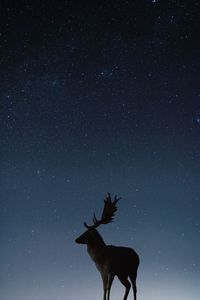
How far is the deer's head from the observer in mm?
8172

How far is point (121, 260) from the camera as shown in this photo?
8078mm

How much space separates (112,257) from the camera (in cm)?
798

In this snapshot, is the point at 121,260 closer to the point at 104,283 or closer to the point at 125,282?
the point at 125,282

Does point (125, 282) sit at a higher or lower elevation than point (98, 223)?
lower

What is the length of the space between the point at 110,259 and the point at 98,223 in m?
1.02

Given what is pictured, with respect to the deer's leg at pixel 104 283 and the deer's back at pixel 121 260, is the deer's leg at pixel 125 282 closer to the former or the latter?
the deer's back at pixel 121 260

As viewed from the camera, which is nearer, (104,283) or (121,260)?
(104,283)

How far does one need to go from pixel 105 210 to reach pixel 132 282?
1635 mm

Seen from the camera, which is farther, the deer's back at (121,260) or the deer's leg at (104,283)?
the deer's back at (121,260)

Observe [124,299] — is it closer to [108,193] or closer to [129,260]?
[129,260]

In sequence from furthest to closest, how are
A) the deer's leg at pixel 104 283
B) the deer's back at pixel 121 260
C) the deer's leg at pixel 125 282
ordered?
the deer's leg at pixel 125 282
the deer's back at pixel 121 260
the deer's leg at pixel 104 283

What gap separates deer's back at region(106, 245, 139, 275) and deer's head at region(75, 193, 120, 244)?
33cm

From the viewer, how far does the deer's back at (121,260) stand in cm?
795

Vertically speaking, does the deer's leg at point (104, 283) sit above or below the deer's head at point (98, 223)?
below
